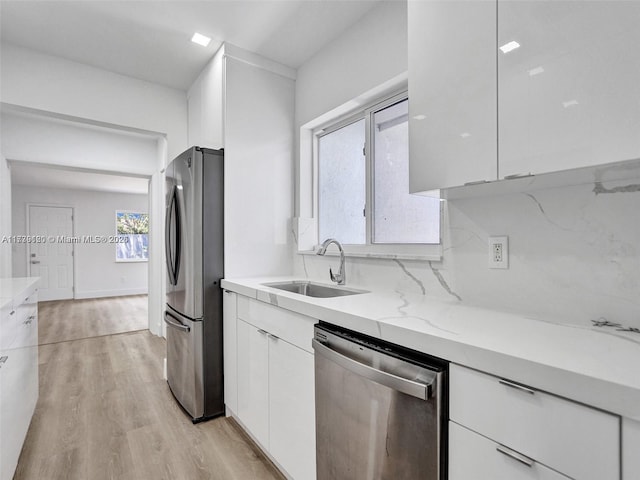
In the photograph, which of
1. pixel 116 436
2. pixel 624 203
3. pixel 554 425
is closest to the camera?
pixel 554 425

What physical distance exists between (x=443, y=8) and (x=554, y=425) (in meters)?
1.31

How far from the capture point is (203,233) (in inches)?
84.7

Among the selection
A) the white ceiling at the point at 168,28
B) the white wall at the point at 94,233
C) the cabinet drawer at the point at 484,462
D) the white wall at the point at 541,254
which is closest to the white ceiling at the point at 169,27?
the white ceiling at the point at 168,28

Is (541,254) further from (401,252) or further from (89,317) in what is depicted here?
(89,317)

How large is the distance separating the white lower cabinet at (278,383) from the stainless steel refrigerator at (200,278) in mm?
267

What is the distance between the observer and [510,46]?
98 centimetres

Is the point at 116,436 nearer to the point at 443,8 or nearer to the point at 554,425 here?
the point at 554,425

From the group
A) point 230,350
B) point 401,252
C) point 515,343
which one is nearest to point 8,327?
point 230,350

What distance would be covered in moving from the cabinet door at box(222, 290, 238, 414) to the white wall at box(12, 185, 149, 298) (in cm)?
544

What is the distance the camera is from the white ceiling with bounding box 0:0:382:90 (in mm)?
1971

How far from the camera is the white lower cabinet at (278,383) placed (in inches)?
55.0

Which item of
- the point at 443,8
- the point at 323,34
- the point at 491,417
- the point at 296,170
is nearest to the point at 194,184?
the point at 296,170

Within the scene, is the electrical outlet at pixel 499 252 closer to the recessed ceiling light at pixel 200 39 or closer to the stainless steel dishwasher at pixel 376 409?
the stainless steel dishwasher at pixel 376 409

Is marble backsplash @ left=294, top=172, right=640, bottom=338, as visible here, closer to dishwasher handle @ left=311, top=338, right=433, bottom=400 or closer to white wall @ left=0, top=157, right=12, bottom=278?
dishwasher handle @ left=311, top=338, right=433, bottom=400
